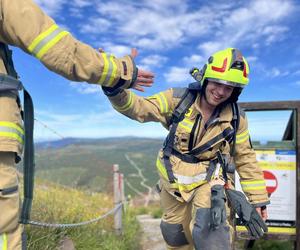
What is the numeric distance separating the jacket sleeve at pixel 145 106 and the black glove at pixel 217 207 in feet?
2.85

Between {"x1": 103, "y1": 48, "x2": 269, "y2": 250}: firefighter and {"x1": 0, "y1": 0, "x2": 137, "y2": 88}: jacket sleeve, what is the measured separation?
1077 millimetres

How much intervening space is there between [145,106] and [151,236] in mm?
4026

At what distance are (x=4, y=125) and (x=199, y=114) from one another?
2115mm

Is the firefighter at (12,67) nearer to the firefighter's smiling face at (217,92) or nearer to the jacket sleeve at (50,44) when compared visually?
the jacket sleeve at (50,44)

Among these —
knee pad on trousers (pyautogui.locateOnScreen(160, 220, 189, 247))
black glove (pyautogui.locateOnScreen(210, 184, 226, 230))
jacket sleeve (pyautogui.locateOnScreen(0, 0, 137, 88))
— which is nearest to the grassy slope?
knee pad on trousers (pyautogui.locateOnScreen(160, 220, 189, 247))

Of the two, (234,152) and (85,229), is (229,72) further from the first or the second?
(85,229)

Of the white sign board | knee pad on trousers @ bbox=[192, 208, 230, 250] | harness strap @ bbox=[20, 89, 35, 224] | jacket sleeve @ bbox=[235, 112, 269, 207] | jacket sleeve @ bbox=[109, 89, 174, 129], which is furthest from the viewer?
the white sign board

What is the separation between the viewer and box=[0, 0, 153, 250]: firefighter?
2.00 meters

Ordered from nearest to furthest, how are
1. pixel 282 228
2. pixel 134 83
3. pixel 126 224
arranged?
1. pixel 134 83
2. pixel 282 228
3. pixel 126 224

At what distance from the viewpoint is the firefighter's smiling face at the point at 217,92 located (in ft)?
11.7

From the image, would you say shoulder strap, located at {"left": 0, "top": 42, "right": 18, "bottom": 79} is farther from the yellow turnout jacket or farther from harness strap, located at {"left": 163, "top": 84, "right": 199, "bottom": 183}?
harness strap, located at {"left": 163, "top": 84, "right": 199, "bottom": 183}

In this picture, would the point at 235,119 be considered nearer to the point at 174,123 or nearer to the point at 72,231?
the point at 174,123

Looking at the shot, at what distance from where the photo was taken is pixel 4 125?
6.67 feet

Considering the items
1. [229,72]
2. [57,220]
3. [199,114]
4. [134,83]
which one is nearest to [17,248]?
[134,83]
